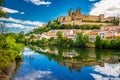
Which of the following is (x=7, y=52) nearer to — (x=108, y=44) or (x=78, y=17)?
(x=108, y=44)

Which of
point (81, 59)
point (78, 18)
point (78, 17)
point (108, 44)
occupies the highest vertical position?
point (78, 17)

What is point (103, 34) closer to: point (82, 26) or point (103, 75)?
point (82, 26)

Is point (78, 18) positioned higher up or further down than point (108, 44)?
higher up

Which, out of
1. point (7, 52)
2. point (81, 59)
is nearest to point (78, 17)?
point (81, 59)

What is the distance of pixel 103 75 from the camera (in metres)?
11.6

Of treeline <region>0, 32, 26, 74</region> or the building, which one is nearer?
treeline <region>0, 32, 26, 74</region>

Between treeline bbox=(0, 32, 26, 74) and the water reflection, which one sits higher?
treeline bbox=(0, 32, 26, 74)

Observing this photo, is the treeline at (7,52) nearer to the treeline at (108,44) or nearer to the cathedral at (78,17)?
the treeline at (108,44)

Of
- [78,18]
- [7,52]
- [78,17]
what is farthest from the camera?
[78,17]

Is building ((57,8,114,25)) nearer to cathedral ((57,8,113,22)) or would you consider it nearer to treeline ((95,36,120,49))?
cathedral ((57,8,113,22))

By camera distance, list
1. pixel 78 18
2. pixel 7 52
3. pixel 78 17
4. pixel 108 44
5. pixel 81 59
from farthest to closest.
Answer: pixel 78 17
pixel 78 18
pixel 108 44
pixel 81 59
pixel 7 52

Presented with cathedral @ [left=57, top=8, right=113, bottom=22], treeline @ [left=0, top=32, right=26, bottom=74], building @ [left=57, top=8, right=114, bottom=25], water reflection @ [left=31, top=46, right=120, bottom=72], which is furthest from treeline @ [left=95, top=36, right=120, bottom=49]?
cathedral @ [left=57, top=8, right=113, bottom=22]

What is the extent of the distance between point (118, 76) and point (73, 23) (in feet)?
155

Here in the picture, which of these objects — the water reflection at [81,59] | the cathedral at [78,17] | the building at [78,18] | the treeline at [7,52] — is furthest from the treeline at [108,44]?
the cathedral at [78,17]
